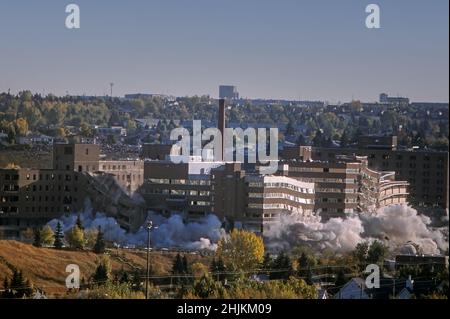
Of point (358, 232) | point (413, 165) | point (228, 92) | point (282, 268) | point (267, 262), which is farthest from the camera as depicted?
point (413, 165)

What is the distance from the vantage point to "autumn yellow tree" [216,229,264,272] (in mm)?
13232

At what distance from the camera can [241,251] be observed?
46.4ft

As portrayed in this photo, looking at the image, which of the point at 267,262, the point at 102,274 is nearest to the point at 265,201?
the point at 267,262

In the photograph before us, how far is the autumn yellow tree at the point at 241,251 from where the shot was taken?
13232 mm

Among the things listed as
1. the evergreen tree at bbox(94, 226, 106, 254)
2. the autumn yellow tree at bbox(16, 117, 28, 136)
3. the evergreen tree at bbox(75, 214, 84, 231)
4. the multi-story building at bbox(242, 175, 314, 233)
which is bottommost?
the evergreen tree at bbox(94, 226, 106, 254)

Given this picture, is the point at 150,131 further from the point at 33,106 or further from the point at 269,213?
the point at 269,213

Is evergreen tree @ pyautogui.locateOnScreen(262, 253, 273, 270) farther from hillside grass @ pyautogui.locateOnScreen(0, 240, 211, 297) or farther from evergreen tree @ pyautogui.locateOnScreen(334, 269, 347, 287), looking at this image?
evergreen tree @ pyautogui.locateOnScreen(334, 269, 347, 287)

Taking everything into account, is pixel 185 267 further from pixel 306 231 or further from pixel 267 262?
pixel 306 231

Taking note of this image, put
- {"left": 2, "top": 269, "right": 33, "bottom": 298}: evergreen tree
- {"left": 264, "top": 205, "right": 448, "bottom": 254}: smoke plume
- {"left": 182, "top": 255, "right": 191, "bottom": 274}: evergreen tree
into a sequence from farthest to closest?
{"left": 264, "top": 205, "right": 448, "bottom": 254}: smoke plume, {"left": 182, "top": 255, "right": 191, "bottom": 274}: evergreen tree, {"left": 2, "top": 269, "right": 33, "bottom": 298}: evergreen tree

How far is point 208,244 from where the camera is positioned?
53.3 ft

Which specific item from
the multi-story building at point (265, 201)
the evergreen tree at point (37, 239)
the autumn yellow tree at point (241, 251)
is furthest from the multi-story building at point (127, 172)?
the evergreen tree at point (37, 239)

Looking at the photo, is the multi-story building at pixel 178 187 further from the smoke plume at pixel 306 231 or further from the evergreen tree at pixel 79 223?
the evergreen tree at pixel 79 223

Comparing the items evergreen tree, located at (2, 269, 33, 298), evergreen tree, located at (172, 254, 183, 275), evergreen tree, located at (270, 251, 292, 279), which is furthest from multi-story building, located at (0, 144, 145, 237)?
evergreen tree, located at (2, 269, 33, 298)
